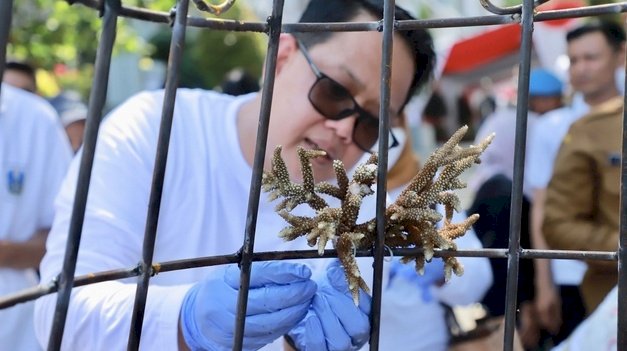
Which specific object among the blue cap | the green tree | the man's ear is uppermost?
the green tree

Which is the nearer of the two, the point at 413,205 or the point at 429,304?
the point at 413,205

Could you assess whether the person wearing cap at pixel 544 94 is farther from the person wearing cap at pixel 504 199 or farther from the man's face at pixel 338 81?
the man's face at pixel 338 81

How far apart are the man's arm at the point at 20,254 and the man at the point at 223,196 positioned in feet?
2.52

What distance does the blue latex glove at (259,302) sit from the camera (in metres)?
1.00

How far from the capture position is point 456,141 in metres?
0.97

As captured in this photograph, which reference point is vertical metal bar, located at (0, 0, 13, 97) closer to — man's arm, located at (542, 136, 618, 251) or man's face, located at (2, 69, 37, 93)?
man's arm, located at (542, 136, 618, 251)

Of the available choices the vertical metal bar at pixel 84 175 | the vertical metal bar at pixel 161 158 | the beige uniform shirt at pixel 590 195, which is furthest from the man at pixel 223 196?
the beige uniform shirt at pixel 590 195

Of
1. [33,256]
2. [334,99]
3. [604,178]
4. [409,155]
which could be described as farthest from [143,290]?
[604,178]

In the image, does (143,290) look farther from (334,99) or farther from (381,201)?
(334,99)

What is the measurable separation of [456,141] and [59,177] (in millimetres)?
1523

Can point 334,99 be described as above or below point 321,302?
above

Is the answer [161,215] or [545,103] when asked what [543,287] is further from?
[161,215]

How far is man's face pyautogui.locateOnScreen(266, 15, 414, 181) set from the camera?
4.40ft

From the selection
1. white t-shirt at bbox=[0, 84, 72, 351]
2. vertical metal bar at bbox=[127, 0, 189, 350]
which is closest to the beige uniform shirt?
white t-shirt at bbox=[0, 84, 72, 351]
